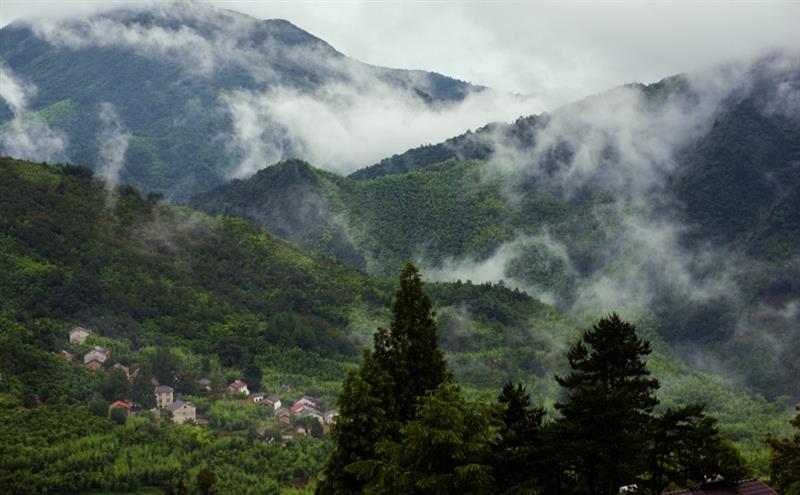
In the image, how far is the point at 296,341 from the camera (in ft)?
291

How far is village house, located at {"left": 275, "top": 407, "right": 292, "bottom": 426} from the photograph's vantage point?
225ft

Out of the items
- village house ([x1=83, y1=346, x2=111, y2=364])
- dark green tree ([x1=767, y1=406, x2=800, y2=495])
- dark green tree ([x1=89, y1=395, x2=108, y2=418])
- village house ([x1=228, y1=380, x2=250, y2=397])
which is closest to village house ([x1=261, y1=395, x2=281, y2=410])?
village house ([x1=228, y1=380, x2=250, y2=397])

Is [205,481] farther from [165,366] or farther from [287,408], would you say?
[165,366]

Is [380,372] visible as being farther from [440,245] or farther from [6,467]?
[440,245]

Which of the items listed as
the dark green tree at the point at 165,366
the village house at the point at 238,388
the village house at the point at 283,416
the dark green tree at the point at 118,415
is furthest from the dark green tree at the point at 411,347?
the village house at the point at 238,388

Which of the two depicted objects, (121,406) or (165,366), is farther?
(165,366)

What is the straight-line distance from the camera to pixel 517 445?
19.9 m

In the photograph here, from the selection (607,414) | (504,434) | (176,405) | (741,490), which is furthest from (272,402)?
(607,414)

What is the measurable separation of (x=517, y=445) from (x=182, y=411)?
50.3 meters

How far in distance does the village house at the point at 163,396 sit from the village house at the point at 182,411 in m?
1.47

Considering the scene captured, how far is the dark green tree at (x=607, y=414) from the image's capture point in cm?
1912

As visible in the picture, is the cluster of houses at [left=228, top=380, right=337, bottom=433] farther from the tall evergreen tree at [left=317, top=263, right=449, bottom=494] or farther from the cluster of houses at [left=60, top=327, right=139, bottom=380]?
the tall evergreen tree at [left=317, top=263, right=449, bottom=494]

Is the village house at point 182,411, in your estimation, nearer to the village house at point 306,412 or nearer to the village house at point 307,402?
the village house at point 306,412

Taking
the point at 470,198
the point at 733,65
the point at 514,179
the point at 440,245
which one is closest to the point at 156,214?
the point at 440,245
